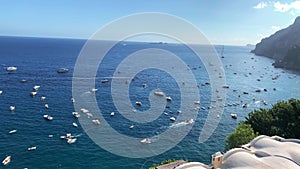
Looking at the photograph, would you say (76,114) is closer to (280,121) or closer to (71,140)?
(71,140)

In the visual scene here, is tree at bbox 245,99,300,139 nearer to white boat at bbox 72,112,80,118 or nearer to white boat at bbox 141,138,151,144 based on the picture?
white boat at bbox 141,138,151,144

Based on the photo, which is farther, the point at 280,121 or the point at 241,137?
the point at 280,121

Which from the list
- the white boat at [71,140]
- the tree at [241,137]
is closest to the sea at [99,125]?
the white boat at [71,140]

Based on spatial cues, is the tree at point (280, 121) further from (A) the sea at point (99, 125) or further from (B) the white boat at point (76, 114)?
(B) the white boat at point (76, 114)

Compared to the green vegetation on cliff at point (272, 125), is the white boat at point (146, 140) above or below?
below

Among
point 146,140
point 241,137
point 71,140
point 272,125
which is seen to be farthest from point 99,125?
point 272,125

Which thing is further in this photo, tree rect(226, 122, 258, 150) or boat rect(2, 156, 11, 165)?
boat rect(2, 156, 11, 165)

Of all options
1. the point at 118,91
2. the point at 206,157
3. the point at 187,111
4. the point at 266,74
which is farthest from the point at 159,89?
the point at 266,74

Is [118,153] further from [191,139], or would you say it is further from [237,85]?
[237,85]

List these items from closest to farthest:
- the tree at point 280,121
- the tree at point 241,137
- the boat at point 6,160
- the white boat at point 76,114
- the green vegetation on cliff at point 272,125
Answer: the tree at point 241,137, the green vegetation on cliff at point 272,125, the tree at point 280,121, the boat at point 6,160, the white boat at point 76,114

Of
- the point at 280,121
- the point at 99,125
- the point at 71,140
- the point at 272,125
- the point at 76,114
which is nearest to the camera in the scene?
the point at 272,125

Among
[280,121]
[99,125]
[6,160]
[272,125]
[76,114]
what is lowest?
[6,160]

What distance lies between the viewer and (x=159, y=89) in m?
81.0

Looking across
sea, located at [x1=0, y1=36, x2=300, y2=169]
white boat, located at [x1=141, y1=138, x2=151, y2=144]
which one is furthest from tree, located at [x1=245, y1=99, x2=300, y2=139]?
white boat, located at [x1=141, y1=138, x2=151, y2=144]
